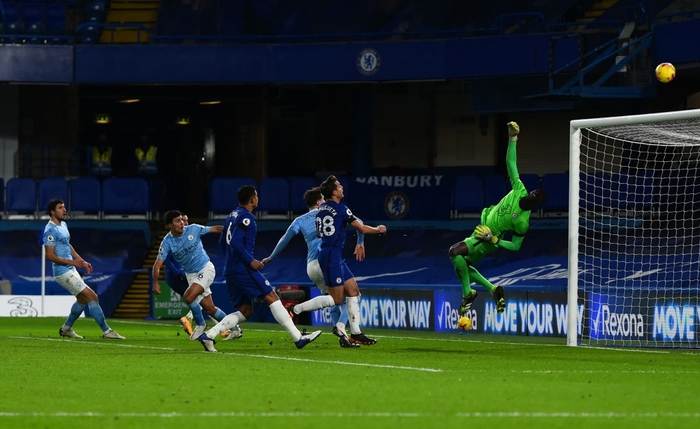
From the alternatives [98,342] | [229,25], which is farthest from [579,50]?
[98,342]

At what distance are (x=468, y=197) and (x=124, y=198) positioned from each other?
890 cm

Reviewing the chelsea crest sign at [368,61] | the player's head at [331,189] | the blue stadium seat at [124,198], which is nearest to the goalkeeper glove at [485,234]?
the player's head at [331,189]

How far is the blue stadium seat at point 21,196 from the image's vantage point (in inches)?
1300

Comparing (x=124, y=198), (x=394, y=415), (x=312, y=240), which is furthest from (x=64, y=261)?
(x=124, y=198)

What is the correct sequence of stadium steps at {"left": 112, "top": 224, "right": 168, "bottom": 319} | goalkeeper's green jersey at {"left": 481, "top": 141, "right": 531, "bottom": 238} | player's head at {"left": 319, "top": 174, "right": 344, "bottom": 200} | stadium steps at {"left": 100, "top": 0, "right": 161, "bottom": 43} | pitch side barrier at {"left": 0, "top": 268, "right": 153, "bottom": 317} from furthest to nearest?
stadium steps at {"left": 100, "top": 0, "right": 161, "bottom": 43} → stadium steps at {"left": 112, "top": 224, "right": 168, "bottom": 319} → pitch side barrier at {"left": 0, "top": 268, "right": 153, "bottom": 317} → goalkeeper's green jersey at {"left": 481, "top": 141, "right": 531, "bottom": 238} → player's head at {"left": 319, "top": 174, "right": 344, "bottom": 200}

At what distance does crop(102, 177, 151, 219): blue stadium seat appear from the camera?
33.5m

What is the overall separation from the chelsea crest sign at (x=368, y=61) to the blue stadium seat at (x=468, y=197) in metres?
3.31

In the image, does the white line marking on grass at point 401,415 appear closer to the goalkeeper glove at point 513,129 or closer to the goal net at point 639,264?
the goal net at point 639,264

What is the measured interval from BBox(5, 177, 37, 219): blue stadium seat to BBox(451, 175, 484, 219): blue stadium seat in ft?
34.2

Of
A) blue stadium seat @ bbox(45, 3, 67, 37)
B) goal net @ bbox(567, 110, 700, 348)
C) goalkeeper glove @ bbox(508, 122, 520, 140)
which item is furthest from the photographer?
blue stadium seat @ bbox(45, 3, 67, 37)

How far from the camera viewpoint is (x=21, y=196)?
109ft

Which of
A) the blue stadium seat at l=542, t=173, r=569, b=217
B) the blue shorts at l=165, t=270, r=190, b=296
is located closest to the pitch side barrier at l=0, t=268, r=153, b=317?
the blue shorts at l=165, t=270, r=190, b=296

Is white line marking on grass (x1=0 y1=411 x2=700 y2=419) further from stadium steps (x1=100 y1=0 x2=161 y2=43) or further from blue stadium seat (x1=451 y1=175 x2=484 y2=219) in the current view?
stadium steps (x1=100 y1=0 x2=161 y2=43)

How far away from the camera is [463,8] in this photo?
32.4 m
